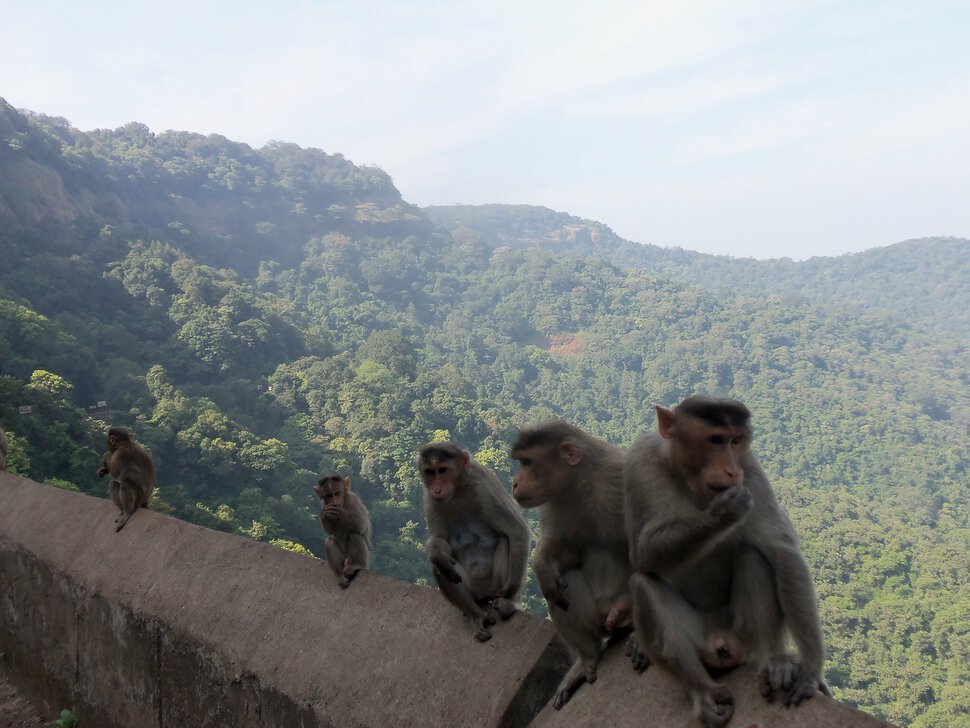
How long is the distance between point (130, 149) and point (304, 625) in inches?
3999

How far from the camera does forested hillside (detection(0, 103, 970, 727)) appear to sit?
3397 centimetres

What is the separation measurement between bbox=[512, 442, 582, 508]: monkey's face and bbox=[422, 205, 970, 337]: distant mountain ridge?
101m

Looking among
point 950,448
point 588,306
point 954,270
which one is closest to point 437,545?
point 950,448

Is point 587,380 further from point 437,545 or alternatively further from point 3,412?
point 437,545

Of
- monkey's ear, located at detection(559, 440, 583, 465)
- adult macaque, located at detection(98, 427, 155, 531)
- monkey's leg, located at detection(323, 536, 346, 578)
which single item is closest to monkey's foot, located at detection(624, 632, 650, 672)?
monkey's ear, located at detection(559, 440, 583, 465)

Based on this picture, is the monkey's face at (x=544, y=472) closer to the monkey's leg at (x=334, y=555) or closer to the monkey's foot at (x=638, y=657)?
the monkey's foot at (x=638, y=657)

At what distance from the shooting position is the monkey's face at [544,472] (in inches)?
114

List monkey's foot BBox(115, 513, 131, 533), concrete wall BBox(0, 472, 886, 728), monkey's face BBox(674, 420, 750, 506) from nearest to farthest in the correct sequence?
monkey's face BBox(674, 420, 750, 506)
concrete wall BBox(0, 472, 886, 728)
monkey's foot BBox(115, 513, 131, 533)

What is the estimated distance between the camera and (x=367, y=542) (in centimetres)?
420

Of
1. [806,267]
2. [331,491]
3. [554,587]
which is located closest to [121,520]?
[331,491]

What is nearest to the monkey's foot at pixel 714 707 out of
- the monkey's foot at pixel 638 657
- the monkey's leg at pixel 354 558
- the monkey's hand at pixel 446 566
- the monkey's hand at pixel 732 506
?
the monkey's foot at pixel 638 657

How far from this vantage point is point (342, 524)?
168 inches

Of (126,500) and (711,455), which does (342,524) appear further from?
(711,455)

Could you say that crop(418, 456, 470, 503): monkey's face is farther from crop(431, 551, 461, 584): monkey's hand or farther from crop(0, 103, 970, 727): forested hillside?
crop(0, 103, 970, 727): forested hillside
